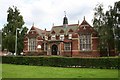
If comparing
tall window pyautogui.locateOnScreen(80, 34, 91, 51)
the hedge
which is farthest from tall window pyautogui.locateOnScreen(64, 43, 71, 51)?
the hedge

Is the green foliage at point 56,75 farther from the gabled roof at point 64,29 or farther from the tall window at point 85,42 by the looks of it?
the gabled roof at point 64,29

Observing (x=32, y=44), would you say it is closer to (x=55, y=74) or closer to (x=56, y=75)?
(x=55, y=74)

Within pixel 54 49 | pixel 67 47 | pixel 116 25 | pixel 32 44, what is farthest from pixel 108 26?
pixel 32 44

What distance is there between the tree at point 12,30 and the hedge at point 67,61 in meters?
21.8

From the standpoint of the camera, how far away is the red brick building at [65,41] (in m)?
51.7

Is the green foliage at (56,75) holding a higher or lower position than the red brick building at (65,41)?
lower

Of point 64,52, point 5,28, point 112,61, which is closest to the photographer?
point 112,61

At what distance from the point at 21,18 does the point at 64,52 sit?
58.7 ft

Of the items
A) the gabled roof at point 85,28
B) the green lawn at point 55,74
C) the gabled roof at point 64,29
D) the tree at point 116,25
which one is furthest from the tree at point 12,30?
the green lawn at point 55,74

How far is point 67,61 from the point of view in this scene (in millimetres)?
33531

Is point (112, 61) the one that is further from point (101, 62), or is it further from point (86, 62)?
point (86, 62)

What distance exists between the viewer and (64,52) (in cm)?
5506

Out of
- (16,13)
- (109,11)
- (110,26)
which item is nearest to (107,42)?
(110,26)

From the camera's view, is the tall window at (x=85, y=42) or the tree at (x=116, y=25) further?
the tall window at (x=85, y=42)
